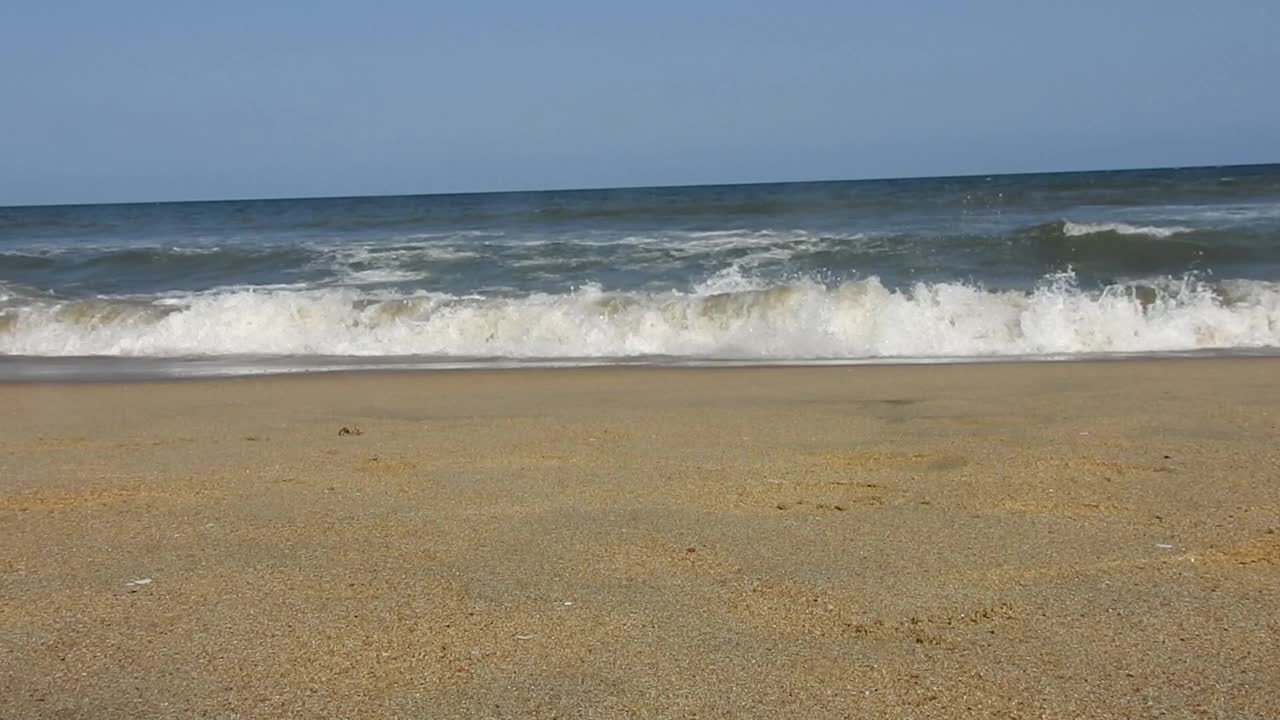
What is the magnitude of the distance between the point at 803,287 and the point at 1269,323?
395cm

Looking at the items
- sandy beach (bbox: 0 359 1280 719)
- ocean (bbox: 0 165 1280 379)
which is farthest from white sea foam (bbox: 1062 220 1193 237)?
sandy beach (bbox: 0 359 1280 719)

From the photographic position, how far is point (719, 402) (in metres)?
6.84

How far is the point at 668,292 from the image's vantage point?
13.1m

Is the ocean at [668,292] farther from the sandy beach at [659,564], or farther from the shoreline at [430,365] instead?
the sandy beach at [659,564]

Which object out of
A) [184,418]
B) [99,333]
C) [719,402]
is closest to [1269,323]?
[719,402]

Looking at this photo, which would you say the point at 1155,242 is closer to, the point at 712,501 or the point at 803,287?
the point at 803,287

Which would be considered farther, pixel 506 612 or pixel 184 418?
pixel 184 418

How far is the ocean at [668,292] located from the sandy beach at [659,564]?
3.52 m

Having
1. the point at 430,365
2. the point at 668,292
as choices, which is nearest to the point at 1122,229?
the point at 668,292

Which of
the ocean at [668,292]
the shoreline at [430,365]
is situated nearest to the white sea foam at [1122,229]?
the ocean at [668,292]

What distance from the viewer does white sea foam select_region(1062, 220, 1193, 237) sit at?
17.5m

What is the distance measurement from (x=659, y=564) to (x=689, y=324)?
7.40m

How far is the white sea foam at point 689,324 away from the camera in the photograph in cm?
973

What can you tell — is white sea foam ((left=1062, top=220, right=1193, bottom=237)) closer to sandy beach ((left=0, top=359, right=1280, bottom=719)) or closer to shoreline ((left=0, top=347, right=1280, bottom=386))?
shoreline ((left=0, top=347, right=1280, bottom=386))
